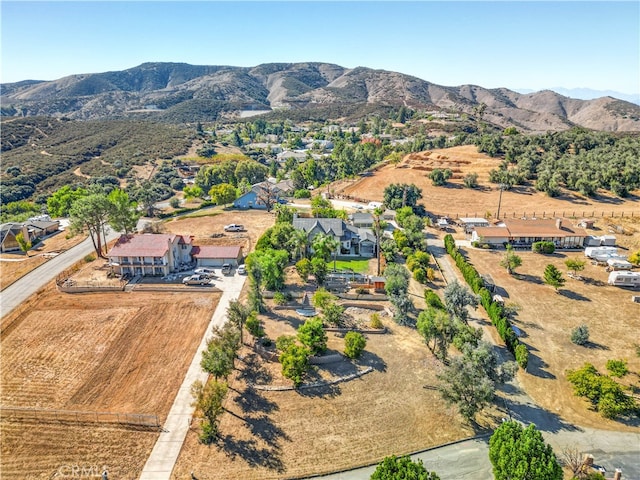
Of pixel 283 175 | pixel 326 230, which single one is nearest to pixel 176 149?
pixel 283 175

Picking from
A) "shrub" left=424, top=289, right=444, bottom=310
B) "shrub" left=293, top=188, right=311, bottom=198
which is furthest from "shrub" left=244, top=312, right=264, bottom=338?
"shrub" left=293, top=188, right=311, bottom=198

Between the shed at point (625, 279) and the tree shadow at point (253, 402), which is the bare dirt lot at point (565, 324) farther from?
the tree shadow at point (253, 402)

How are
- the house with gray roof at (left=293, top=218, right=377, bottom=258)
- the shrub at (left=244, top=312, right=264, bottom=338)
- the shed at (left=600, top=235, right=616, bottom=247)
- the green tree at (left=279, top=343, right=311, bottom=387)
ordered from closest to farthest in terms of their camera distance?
the green tree at (left=279, top=343, right=311, bottom=387) → the shrub at (left=244, top=312, right=264, bottom=338) → the house with gray roof at (left=293, top=218, right=377, bottom=258) → the shed at (left=600, top=235, right=616, bottom=247)

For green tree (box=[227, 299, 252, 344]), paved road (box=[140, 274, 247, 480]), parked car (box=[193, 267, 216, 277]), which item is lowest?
paved road (box=[140, 274, 247, 480])

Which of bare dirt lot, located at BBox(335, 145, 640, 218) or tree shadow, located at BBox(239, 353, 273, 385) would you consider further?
bare dirt lot, located at BBox(335, 145, 640, 218)

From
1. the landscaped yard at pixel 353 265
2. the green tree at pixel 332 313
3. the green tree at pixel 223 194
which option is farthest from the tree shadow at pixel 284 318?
the green tree at pixel 223 194

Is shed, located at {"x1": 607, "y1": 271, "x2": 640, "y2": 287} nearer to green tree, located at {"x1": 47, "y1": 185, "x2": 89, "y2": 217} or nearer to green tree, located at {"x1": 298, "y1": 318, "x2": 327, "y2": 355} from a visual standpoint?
green tree, located at {"x1": 298, "y1": 318, "x2": 327, "y2": 355}

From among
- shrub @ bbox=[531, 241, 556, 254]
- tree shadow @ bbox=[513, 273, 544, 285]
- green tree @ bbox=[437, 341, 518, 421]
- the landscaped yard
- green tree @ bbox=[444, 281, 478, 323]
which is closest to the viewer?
green tree @ bbox=[437, 341, 518, 421]
